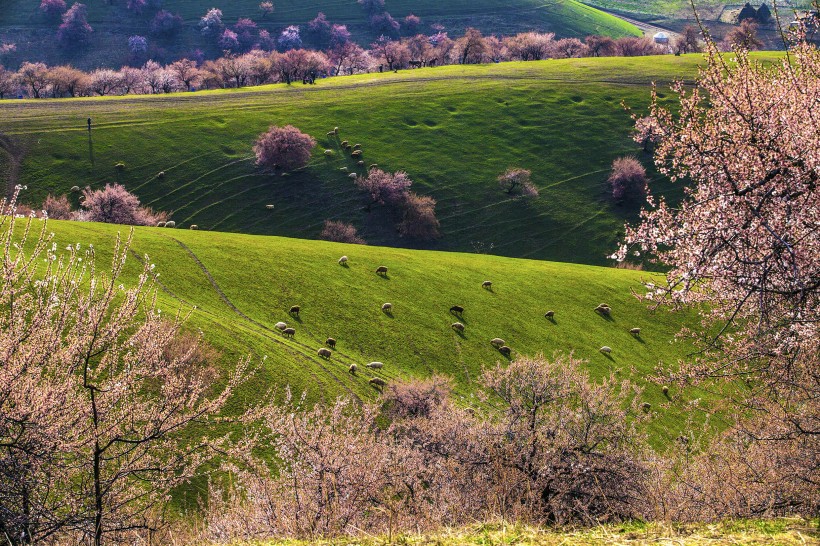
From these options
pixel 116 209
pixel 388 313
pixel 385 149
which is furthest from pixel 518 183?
pixel 116 209

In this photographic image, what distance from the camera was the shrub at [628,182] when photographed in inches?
4574

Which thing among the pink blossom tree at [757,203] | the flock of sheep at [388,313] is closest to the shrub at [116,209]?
the flock of sheep at [388,313]

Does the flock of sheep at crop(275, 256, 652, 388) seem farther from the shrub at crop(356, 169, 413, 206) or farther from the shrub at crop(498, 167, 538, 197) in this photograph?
the shrub at crop(498, 167, 538, 197)

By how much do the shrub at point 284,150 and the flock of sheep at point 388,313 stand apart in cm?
4800

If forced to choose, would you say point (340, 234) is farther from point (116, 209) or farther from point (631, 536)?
point (631, 536)

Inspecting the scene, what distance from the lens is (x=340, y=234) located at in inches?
3898

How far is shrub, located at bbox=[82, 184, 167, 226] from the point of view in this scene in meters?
93.0

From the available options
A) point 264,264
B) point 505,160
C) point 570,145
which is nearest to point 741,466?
point 264,264

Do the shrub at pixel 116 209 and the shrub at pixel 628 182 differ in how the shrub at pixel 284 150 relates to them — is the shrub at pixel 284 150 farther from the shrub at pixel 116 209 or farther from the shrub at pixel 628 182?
the shrub at pixel 628 182

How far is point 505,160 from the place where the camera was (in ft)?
412

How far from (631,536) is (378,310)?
179 ft

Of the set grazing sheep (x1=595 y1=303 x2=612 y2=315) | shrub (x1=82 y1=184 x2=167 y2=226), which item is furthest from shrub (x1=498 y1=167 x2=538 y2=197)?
shrub (x1=82 y1=184 x2=167 y2=226)

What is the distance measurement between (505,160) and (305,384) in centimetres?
8858

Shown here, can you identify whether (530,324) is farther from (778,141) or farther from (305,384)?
(778,141)
